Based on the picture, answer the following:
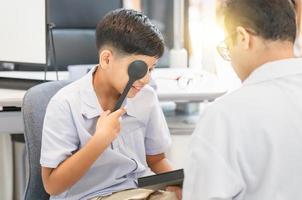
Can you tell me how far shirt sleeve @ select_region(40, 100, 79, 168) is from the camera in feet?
3.72

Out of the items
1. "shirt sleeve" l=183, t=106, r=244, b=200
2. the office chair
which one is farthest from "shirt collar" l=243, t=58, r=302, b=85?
the office chair

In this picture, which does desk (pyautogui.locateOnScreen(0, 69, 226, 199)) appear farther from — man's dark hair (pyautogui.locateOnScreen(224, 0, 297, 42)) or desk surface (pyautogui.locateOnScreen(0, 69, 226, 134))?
man's dark hair (pyautogui.locateOnScreen(224, 0, 297, 42))

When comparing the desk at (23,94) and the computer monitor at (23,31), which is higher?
the computer monitor at (23,31)

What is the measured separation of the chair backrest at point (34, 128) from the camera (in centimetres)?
124

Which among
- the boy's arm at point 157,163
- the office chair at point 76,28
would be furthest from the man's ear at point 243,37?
the office chair at point 76,28

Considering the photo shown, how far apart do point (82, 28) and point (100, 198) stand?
1.67 m

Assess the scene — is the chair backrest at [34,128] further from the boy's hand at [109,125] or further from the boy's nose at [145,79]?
the boy's nose at [145,79]

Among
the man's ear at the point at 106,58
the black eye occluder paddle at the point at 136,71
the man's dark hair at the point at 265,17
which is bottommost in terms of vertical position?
the black eye occluder paddle at the point at 136,71

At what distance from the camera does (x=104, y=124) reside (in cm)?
114

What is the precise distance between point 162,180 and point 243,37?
0.43 metres

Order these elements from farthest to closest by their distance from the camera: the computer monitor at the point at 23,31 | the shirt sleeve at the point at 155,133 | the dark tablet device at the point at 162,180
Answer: the computer monitor at the point at 23,31 → the shirt sleeve at the point at 155,133 → the dark tablet device at the point at 162,180

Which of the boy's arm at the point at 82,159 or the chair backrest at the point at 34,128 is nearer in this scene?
the boy's arm at the point at 82,159

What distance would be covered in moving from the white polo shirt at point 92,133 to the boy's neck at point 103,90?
0.02 m

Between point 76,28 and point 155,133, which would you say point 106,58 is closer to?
point 155,133
